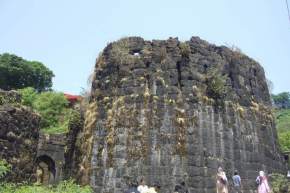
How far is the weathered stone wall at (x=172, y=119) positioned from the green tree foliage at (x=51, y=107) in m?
16.7

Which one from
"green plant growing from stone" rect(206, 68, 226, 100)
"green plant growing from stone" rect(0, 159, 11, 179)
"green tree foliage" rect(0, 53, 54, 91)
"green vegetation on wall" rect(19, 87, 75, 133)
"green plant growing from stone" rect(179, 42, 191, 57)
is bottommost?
"green plant growing from stone" rect(0, 159, 11, 179)

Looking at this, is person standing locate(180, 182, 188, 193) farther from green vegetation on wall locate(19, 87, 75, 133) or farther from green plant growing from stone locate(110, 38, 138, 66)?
green vegetation on wall locate(19, 87, 75, 133)

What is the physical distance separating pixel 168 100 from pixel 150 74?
0.96 meters

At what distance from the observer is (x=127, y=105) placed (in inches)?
473

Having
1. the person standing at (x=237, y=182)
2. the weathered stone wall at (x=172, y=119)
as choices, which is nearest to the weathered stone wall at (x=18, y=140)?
the weathered stone wall at (x=172, y=119)

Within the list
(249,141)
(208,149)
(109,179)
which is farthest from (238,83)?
(109,179)

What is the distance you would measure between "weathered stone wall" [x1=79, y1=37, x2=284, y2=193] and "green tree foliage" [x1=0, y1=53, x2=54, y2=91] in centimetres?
2800

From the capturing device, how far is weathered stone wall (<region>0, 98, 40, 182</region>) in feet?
29.7

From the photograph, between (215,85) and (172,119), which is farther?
(215,85)

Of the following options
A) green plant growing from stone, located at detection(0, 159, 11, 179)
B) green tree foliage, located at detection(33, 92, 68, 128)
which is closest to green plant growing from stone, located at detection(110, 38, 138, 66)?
green plant growing from stone, located at detection(0, 159, 11, 179)

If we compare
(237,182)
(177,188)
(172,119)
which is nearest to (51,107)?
(172,119)

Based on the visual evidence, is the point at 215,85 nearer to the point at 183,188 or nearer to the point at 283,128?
the point at 183,188

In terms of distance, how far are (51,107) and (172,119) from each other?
19.9 meters

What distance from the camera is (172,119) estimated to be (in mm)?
11641
